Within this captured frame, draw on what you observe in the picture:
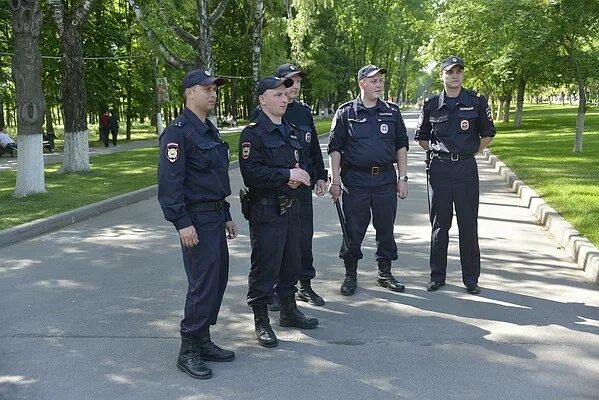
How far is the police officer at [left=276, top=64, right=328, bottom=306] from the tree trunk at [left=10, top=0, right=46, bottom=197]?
756cm

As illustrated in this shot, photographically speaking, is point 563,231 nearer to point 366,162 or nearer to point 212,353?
point 366,162

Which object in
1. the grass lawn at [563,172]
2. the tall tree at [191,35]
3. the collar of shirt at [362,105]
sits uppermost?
the tall tree at [191,35]

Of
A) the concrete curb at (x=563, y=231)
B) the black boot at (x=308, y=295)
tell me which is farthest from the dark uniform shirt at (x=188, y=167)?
the concrete curb at (x=563, y=231)

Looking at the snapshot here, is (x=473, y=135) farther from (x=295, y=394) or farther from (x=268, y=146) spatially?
(x=295, y=394)

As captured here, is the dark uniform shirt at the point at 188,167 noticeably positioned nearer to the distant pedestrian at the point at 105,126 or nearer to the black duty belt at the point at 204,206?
the black duty belt at the point at 204,206

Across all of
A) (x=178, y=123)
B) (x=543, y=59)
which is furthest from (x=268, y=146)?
(x=543, y=59)

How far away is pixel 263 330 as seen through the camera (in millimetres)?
Result: 4570

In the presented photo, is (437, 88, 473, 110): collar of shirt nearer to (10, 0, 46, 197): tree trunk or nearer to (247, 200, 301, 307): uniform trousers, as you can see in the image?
(247, 200, 301, 307): uniform trousers

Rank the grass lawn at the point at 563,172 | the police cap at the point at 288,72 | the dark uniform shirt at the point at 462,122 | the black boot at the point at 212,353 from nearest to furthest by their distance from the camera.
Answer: the black boot at the point at 212,353 → the police cap at the point at 288,72 → the dark uniform shirt at the point at 462,122 → the grass lawn at the point at 563,172

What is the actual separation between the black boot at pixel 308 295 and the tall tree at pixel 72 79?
11204 mm

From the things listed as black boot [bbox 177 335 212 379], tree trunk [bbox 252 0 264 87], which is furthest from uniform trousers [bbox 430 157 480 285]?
tree trunk [bbox 252 0 264 87]

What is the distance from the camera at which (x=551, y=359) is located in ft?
13.9

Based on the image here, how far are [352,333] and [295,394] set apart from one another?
1106 mm

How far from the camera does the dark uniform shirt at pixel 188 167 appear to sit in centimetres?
395
